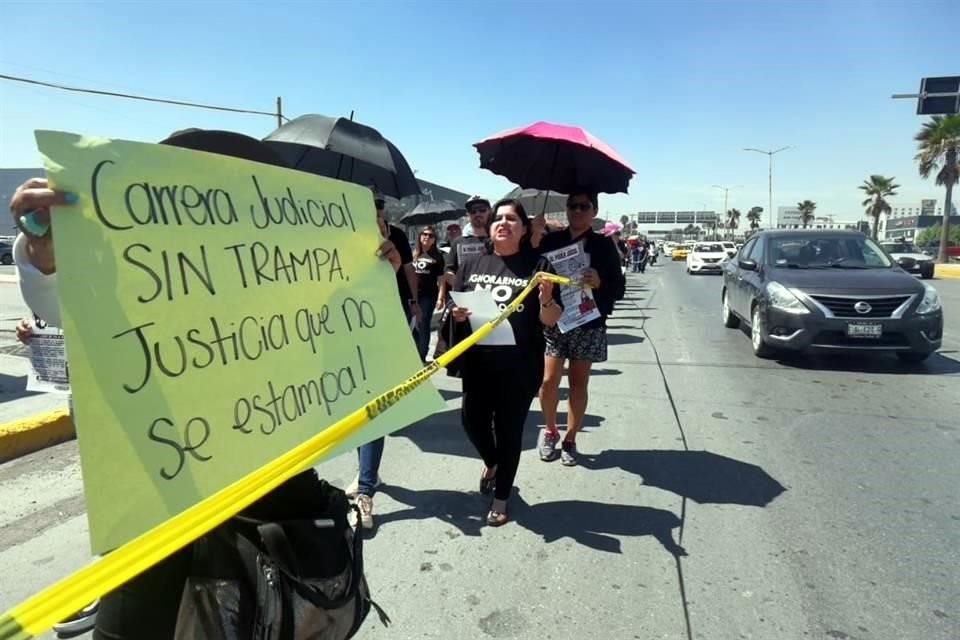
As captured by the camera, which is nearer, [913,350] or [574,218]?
[574,218]

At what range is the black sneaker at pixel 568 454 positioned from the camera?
418 cm

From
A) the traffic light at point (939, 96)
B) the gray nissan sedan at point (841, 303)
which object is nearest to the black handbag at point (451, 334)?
the gray nissan sedan at point (841, 303)

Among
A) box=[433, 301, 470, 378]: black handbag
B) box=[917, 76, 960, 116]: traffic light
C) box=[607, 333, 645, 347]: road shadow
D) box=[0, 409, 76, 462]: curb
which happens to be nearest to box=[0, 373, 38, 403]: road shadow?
box=[0, 409, 76, 462]: curb

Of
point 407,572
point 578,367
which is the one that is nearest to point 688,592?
point 407,572

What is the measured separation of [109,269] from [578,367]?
126 inches

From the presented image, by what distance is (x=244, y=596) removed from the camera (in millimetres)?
1504

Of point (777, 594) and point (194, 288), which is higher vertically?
point (194, 288)

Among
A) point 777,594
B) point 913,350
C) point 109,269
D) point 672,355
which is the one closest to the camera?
point 109,269

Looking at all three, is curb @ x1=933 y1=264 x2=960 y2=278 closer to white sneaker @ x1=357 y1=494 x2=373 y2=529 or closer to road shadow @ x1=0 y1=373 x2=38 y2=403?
white sneaker @ x1=357 y1=494 x2=373 y2=529

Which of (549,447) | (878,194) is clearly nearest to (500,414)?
(549,447)

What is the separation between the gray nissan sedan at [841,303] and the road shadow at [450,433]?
315cm

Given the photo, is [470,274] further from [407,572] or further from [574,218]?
[407,572]

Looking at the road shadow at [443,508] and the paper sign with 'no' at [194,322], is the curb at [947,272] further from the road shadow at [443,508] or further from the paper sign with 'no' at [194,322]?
the paper sign with 'no' at [194,322]

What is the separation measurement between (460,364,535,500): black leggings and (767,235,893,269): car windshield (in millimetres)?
5960
